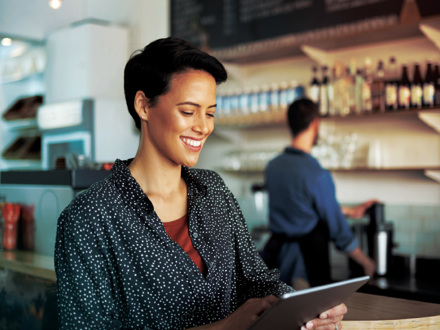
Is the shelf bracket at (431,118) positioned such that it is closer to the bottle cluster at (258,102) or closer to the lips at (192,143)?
the bottle cluster at (258,102)

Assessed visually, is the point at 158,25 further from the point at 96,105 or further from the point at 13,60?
the point at 13,60

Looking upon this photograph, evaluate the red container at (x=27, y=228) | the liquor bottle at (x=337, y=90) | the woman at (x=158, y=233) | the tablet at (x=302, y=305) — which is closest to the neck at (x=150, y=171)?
the woman at (x=158, y=233)

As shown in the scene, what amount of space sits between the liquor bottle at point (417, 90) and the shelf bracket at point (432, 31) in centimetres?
21

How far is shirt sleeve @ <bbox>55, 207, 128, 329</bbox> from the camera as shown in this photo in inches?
46.4

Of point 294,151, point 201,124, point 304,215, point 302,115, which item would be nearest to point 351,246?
point 304,215

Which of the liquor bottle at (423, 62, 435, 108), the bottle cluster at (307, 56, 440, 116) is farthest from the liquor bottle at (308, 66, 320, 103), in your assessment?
the liquor bottle at (423, 62, 435, 108)

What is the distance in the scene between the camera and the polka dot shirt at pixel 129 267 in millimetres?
1191

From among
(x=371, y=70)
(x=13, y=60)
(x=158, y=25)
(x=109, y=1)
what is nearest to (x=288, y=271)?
(x=371, y=70)

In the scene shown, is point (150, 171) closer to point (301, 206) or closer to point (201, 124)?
point (201, 124)

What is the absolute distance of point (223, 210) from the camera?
4.90 feet

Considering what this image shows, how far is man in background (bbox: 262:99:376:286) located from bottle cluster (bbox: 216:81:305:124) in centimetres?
101

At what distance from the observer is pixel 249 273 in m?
1.48

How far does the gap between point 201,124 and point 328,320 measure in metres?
0.54

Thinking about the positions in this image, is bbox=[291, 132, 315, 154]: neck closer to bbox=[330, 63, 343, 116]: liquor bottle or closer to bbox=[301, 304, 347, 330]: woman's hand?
bbox=[330, 63, 343, 116]: liquor bottle
